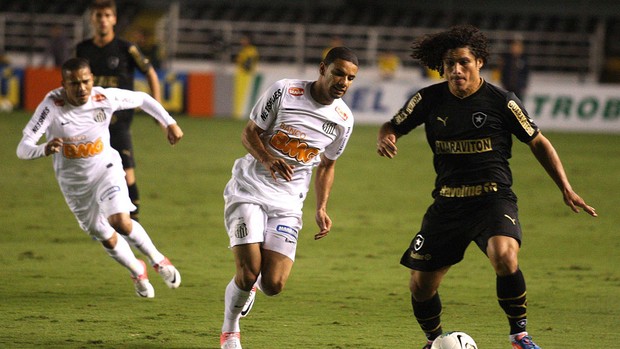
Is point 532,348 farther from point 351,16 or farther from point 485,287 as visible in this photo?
point 351,16

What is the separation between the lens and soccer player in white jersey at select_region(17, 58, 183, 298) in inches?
311

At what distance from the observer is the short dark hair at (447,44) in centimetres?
618

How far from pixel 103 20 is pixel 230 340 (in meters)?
4.24

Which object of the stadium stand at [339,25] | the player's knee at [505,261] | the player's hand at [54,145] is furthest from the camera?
the stadium stand at [339,25]

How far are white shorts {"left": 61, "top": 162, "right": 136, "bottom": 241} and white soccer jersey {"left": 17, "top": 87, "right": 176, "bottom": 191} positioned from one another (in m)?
0.05

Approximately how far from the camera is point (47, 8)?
36156 millimetres

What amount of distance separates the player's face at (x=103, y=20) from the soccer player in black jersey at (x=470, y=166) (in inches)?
163

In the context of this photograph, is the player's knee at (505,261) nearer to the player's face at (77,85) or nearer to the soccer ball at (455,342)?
the soccer ball at (455,342)

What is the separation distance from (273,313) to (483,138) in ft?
7.69

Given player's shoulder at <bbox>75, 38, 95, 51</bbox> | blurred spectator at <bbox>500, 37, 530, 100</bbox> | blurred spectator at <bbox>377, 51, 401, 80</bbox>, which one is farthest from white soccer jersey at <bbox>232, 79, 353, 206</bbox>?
blurred spectator at <bbox>377, 51, 401, 80</bbox>

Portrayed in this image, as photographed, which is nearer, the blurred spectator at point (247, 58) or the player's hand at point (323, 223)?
the player's hand at point (323, 223)

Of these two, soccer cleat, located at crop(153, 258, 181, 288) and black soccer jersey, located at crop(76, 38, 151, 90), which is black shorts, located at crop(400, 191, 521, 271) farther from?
black soccer jersey, located at crop(76, 38, 151, 90)

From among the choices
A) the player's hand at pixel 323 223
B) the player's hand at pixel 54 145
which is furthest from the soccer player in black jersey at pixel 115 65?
the player's hand at pixel 323 223

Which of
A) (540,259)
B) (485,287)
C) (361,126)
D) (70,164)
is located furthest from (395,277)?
(361,126)
